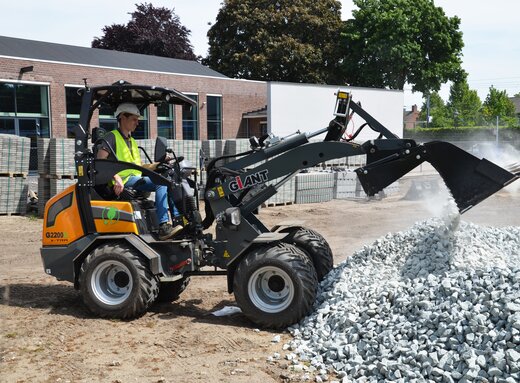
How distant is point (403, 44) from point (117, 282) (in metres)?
35.7

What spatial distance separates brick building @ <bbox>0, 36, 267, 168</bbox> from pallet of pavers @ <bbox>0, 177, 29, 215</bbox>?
193 inches

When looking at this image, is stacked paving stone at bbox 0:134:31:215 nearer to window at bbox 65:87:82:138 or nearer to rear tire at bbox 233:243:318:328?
rear tire at bbox 233:243:318:328

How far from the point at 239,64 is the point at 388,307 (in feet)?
122

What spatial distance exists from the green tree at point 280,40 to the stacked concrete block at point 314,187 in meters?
23.4

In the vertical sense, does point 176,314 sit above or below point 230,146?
below

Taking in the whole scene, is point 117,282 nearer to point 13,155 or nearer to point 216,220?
point 216,220

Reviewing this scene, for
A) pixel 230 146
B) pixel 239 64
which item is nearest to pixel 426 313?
pixel 230 146

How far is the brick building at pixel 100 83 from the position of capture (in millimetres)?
23333

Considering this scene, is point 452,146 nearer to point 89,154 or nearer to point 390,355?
point 390,355

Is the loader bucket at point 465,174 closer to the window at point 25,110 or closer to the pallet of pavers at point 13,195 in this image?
the pallet of pavers at point 13,195

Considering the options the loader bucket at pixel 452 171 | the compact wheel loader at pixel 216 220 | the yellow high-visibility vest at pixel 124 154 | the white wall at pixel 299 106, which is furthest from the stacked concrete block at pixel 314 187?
the loader bucket at pixel 452 171

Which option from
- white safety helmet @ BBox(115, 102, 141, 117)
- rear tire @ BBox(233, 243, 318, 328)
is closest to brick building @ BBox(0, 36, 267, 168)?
white safety helmet @ BBox(115, 102, 141, 117)

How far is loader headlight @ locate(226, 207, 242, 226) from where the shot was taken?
20.6ft

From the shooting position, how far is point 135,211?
252 inches
